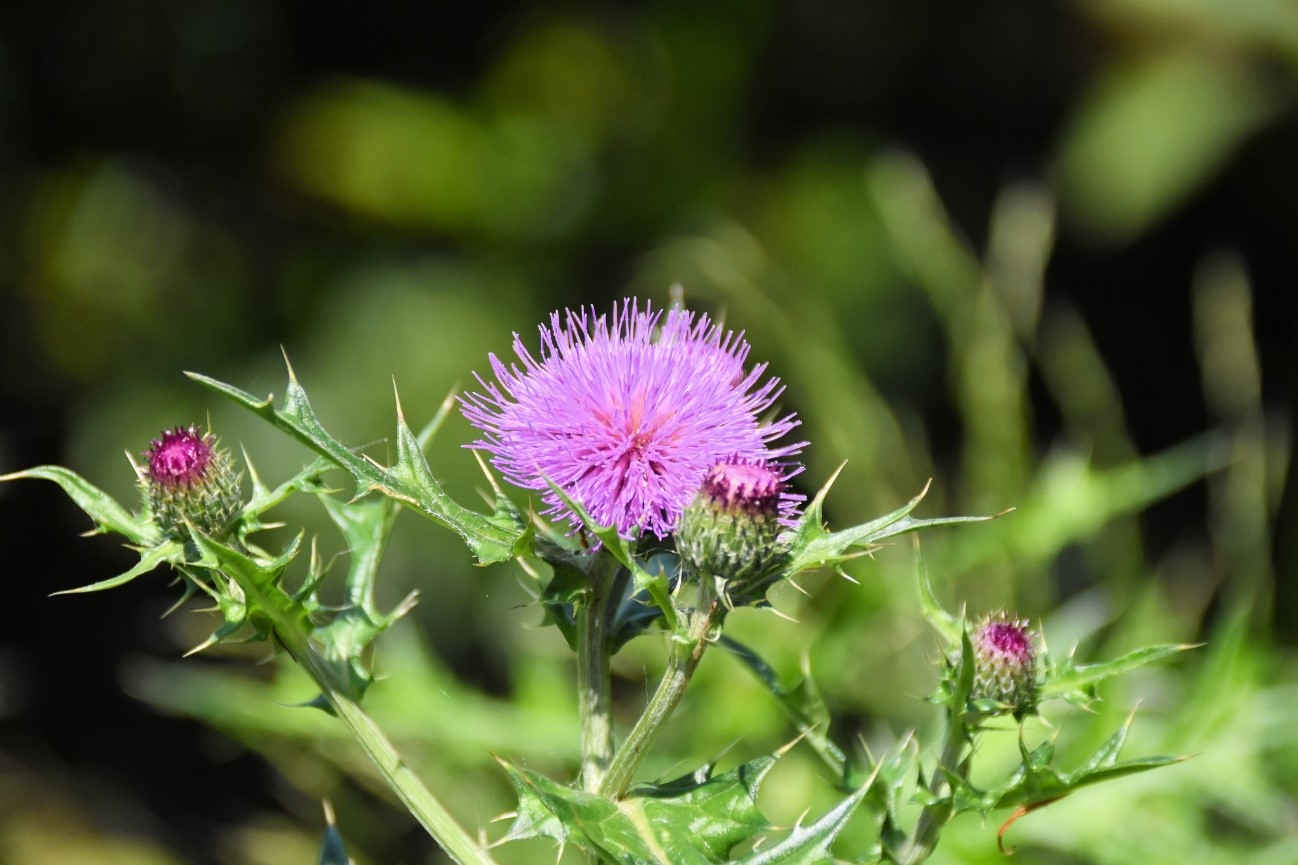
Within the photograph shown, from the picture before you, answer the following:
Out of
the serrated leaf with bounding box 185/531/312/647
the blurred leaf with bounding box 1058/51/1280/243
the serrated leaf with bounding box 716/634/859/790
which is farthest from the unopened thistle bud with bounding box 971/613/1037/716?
the blurred leaf with bounding box 1058/51/1280/243

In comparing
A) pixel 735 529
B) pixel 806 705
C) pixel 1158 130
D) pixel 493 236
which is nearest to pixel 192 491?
pixel 735 529

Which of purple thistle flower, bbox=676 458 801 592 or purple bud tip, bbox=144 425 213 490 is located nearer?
purple thistle flower, bbox=676 458 801 592

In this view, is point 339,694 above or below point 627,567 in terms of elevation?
below

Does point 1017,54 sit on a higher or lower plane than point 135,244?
higher

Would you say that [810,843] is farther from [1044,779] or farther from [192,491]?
[192,491]

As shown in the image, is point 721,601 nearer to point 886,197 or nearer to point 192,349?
point 886,197

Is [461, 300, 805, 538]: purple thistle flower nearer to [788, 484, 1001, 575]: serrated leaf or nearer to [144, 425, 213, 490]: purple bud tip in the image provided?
[788, 484, 1001, 575]: serrated leaf

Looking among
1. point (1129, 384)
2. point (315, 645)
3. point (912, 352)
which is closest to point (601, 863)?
point (315, 645)
